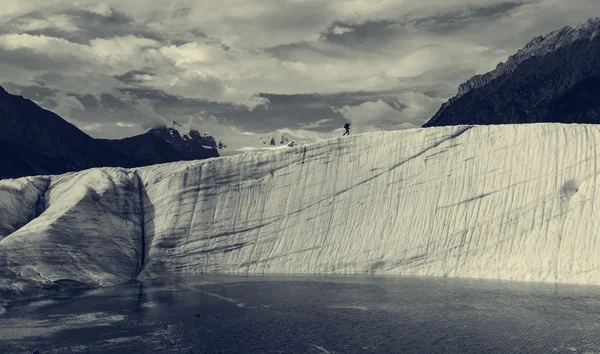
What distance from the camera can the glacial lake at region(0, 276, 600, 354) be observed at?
215ft

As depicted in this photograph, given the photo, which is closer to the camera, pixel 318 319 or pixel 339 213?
pixel 318 319

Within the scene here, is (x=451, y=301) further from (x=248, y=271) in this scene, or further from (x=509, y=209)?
(x=248, y=271)

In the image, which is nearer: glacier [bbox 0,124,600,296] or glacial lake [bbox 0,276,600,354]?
glacial lake [bbox 0,276,600,354]

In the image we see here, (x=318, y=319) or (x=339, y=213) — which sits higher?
(x=339, y=213)

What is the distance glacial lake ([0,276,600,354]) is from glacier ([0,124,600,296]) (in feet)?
28.2

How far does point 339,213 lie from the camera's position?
123688 millimetres

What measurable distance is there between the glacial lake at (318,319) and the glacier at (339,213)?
28.2ft

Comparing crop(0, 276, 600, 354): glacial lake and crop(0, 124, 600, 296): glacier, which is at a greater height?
crop(0, 124, 600, 296): glacier

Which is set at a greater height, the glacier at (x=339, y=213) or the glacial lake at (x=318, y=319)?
the glacier at (x=339, y=213)

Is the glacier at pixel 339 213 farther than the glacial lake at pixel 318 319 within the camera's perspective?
Yes

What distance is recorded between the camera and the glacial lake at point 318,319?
215 feet

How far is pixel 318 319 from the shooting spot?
77375 millimetres

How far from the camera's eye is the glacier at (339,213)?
106 metres

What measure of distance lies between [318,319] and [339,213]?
157 ft
